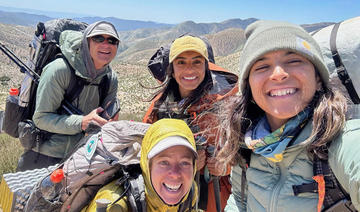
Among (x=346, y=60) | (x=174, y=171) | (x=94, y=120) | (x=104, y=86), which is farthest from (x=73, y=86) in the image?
(x=346, y=60)

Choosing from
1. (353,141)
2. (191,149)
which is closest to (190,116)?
(191,149)

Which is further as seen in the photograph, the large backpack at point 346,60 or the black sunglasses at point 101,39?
the black sunglasses at point 101,39

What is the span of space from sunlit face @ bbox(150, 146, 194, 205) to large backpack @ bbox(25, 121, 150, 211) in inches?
5.6

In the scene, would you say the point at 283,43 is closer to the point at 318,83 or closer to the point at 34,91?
the point at 318,83

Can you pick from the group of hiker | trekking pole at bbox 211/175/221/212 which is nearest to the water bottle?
the group of hiker

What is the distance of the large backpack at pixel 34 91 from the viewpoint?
122 inches

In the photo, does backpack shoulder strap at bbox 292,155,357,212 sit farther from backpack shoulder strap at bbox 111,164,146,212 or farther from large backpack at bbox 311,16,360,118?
backpack shoulder strap at bbox 111,164,146,212

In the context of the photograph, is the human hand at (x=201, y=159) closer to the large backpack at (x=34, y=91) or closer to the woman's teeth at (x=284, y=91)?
the woman's teeth at (x=284, y=91)

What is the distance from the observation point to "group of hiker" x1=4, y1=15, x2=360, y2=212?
4.04 ft

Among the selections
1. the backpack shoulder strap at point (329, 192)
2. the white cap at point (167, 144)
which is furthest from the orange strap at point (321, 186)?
the white cap at point (167, 144)

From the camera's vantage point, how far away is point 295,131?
1373mm

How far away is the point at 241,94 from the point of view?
1.79 meters

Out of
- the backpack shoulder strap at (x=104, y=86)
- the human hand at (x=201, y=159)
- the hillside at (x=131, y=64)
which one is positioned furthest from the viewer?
the hillside at (x=131, y=64)

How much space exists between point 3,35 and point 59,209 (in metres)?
140
